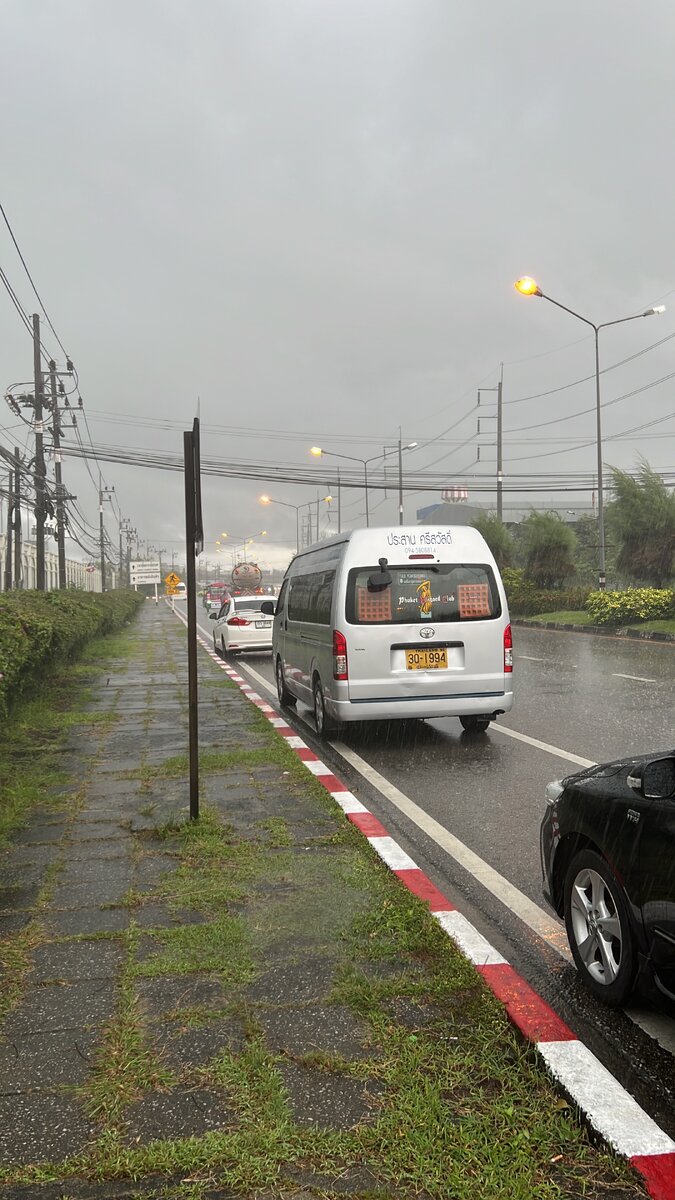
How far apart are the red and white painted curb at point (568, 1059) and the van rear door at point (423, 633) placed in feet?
11.0

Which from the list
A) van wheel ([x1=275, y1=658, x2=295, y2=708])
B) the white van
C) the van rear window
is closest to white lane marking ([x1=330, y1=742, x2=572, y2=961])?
the white van

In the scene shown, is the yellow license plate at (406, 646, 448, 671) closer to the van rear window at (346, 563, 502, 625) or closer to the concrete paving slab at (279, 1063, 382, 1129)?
the van rear window at (346, 563, 502, 625)

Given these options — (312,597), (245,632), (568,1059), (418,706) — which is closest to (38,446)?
(245,632)

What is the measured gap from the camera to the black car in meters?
2.77

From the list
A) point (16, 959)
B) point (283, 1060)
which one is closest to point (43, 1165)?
point (283, 1060)

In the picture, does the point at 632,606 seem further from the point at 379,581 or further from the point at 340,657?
the point at 340,657

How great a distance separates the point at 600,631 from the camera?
87.5 ft

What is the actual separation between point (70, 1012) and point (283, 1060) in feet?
2.92

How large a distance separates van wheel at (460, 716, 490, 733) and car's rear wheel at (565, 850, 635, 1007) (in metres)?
5.58

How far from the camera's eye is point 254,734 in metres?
9.55

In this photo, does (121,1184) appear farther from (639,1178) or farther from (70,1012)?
(639,1178)

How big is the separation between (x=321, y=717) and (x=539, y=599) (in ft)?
90.0

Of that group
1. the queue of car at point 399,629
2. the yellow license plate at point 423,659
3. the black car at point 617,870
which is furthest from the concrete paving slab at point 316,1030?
the yellow license plate at point 423,659

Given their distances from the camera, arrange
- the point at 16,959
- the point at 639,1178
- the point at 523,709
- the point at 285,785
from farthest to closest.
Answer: the point at 523,709 < the point at 285,785 < the point at 16,959 < the point at 639,1178
